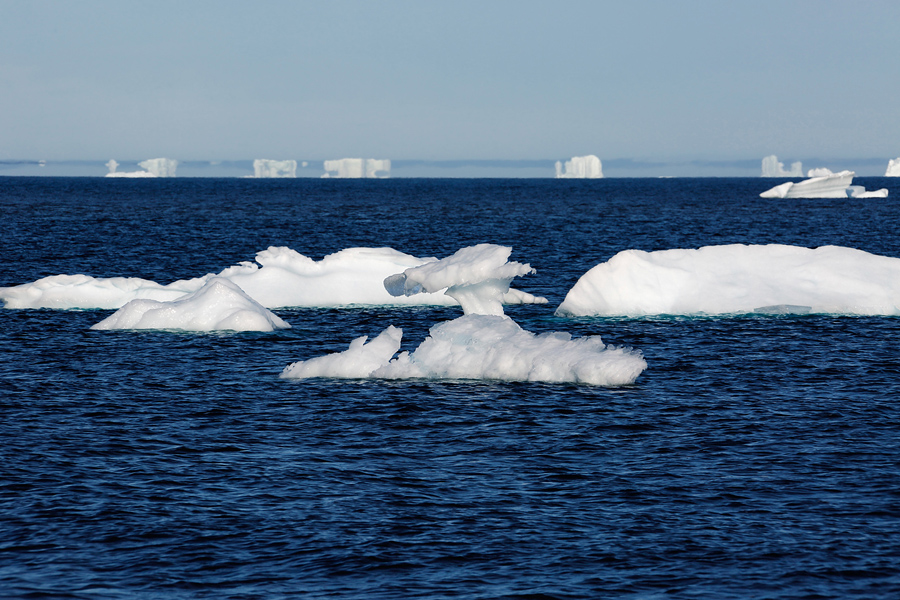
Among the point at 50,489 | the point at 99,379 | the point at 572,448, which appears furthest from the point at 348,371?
the point at 50,489

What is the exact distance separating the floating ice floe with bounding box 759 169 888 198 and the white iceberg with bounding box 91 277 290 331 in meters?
117

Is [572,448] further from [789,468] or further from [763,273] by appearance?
[763,273]

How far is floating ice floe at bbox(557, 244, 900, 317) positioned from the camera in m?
35.2

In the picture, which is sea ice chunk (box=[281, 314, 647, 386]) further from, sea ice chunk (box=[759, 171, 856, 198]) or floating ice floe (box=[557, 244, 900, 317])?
sea ice chunk (box=[759, 171, 856, 198])

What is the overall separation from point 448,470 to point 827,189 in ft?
447

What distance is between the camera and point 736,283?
117 feet

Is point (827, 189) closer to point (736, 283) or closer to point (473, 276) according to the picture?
point (736, 283)

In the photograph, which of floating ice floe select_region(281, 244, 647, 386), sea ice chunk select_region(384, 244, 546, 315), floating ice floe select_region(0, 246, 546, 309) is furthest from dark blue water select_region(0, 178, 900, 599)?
floating ice floe select_region(0, 246, 546, 309)

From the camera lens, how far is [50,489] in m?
17.6

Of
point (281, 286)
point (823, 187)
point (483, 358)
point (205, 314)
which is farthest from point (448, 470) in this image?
point (823, 187)

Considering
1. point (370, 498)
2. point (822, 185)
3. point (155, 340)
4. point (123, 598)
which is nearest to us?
point (123, 598)

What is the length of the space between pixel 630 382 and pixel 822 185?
12733 centimetres

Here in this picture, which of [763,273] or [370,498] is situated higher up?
[763,273]

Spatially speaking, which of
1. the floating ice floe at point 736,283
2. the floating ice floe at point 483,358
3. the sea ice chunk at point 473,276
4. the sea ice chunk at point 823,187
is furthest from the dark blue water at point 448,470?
the sea ice chunk at point 823,187
